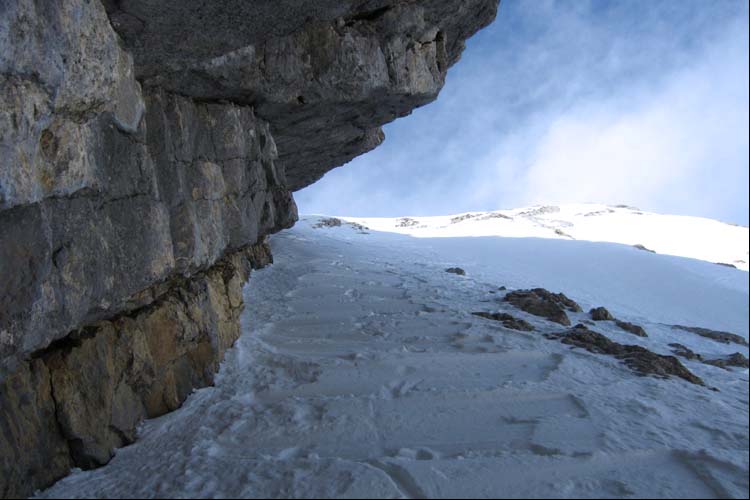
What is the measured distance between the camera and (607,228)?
34.7 metres

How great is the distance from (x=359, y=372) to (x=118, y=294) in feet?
9.47

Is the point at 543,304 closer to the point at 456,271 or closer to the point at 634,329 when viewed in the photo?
the point at 634,329

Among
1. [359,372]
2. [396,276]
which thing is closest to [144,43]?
[359,372]

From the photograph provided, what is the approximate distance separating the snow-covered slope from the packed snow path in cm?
1931

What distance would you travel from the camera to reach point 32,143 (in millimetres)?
3090

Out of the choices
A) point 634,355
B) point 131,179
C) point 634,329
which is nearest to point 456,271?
point 634,329

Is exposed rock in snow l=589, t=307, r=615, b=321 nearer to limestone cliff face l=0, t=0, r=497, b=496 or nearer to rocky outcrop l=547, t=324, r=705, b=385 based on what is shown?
rocky outcrop l=547, t=324, r=705, b=385

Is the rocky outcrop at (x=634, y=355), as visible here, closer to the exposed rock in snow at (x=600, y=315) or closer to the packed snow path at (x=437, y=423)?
the packed snow path at (x=437, y=423)

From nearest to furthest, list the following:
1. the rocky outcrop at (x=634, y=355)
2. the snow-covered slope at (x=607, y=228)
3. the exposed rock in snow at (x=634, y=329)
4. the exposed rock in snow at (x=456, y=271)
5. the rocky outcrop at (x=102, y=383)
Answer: the rocky outcrop at (x=102, y=383) → the rocky outcrop at (x=634, y=355) → the exposed rock in snow at (x=634, y=329) → the exposed rock in snow at (x=456, y=271) → the snow-covered slope at (x=607, y=228)

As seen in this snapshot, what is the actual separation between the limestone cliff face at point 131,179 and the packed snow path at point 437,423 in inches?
20.7

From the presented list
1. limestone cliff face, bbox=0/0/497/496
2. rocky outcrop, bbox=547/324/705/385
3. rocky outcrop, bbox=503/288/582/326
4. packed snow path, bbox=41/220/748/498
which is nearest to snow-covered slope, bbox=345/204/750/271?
rocky outcrop, bbox=503/288/582/326

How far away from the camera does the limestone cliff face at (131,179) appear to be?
10.4ft

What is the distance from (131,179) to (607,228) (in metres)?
36.4

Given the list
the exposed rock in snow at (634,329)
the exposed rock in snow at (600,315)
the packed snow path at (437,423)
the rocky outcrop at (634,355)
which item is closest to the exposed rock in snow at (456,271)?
the exposed rock in snow at (600,315)
